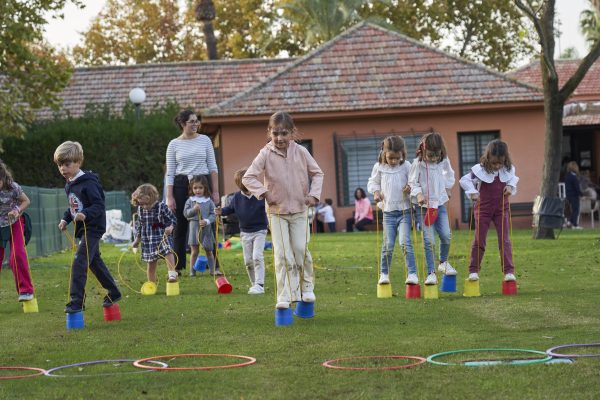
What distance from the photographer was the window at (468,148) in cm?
3406

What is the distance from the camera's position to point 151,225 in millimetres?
13797

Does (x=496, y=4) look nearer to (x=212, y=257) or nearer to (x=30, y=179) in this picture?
(x=30, y=179)

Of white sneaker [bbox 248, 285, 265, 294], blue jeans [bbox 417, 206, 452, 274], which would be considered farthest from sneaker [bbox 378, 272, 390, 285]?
white sneaker [bbox 248, 285, 265, 294]

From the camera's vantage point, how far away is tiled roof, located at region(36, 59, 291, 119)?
38375mm

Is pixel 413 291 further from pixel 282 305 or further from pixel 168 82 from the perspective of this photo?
pixel 168 82

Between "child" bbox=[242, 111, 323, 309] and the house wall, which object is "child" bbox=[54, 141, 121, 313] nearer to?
"child" bbox=[242, 111, 323, 309]

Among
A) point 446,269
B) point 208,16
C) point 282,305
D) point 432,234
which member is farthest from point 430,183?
point 208,16

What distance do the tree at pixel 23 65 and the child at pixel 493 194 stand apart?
48.8ft

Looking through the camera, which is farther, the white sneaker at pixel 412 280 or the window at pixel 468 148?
the window at pixel 468 148

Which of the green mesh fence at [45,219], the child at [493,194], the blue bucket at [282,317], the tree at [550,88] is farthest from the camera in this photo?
the tree at [550,88]

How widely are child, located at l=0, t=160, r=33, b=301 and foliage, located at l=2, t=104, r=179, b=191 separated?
2166cm

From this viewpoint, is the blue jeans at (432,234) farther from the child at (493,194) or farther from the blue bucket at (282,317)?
the blue bucket at (282,317)

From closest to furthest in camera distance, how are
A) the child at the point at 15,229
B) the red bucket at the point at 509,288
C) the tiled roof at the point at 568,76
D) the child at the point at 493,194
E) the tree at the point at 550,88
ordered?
the child at the point at 15,229, the red bucket at the point at 509,288, the child at the point at 493,194, the tree at the point at 550,88, the tiled roof at the point at 568,76

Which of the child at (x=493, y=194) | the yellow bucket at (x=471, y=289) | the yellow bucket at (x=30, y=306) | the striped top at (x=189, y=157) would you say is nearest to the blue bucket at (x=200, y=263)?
the striped top at (x=189, y=157)
